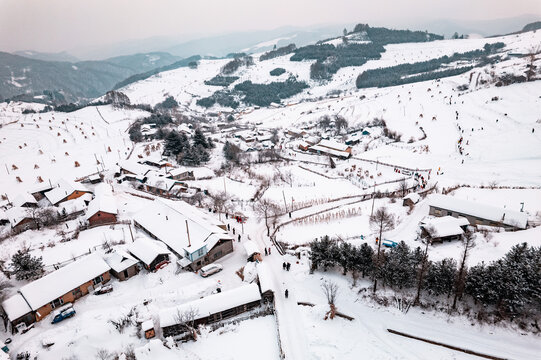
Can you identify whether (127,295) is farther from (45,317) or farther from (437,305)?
(437,305)

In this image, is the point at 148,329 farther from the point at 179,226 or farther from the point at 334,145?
the point at 334,145

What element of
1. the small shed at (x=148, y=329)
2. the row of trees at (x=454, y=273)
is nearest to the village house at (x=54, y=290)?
the small shed at (x=148, y=329)

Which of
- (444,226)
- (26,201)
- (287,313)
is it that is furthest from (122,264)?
(444,226)

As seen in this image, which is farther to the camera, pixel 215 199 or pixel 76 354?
pixel 215 199

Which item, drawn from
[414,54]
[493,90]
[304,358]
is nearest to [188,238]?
[304,358]

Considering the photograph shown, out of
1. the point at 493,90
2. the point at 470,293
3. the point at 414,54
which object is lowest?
the point at 470,293

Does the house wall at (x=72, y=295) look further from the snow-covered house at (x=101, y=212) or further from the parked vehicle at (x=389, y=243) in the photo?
the parked vehicle at (x=389, y=243)

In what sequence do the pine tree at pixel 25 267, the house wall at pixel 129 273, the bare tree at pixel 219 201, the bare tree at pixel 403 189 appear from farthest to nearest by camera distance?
1. the bare tree at pixel 403 189
2. the bare tree at pixel 219 201
3. the house wall at pixel 129 273
4. the pine tree at pixel 25 267
